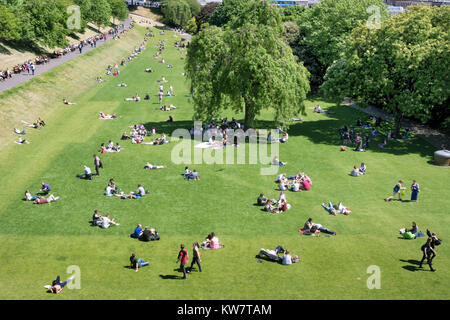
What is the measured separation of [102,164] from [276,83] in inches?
712

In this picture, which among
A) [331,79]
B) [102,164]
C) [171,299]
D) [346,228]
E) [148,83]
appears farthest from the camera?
[148,83]

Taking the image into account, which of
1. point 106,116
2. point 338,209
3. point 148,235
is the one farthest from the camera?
point 106,116

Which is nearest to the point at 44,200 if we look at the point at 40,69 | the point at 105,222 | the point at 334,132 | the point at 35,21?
the point at 105,222

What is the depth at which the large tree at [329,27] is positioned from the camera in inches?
2564

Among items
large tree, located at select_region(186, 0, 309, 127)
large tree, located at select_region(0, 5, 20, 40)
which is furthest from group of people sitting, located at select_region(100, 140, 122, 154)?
large tree, located at select_region(0, 5, 20, 40)

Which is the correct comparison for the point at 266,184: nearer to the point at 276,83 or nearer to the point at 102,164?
the point at 276,83

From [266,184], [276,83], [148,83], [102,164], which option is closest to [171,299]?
[266,184]

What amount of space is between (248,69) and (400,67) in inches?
651

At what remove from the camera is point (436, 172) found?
36.8 m

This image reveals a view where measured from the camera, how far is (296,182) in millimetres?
32375

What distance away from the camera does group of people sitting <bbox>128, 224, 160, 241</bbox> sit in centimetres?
2409

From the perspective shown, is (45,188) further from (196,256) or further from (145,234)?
(196,256)

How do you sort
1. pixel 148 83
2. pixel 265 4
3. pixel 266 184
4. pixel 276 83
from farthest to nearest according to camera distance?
pixel 148 83 → pixel 265 4 → pixel 276 83 → pixel 266 184

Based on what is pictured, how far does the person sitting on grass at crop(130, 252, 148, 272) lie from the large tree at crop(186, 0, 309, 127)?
23.2 m
